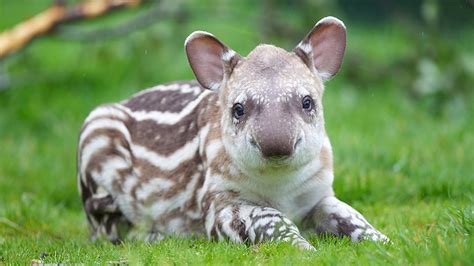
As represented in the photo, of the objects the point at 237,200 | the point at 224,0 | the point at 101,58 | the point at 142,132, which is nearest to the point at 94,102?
the point at 101,58

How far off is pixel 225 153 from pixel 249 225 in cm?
63

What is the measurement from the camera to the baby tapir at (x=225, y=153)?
268 inches

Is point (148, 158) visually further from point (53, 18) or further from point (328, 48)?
point (53, 18)

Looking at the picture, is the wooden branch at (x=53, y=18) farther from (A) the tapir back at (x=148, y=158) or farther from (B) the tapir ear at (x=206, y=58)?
(B) the tapir ear at (x=206, y=58)

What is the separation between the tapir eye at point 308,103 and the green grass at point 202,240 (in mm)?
929

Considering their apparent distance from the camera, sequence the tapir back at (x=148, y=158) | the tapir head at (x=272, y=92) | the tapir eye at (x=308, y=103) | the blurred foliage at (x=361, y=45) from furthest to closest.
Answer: the blurred foliage at (x=361, y=45) → the tapir back at (x=148, y=158) → the tapir eye at (x=308, y=103) → the tapir head at (x=272, y=92)

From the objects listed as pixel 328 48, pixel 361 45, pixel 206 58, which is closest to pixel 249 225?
pixel 206 58

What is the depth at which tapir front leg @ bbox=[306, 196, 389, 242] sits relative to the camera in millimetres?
6969

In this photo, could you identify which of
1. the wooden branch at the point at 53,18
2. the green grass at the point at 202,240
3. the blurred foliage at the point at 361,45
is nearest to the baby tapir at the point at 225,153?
the green grass at the point at 202,240

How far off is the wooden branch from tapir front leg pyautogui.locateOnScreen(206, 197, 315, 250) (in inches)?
210

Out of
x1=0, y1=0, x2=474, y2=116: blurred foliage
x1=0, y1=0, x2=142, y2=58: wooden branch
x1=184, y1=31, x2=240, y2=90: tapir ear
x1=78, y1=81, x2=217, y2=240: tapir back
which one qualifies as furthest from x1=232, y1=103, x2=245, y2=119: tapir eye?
x1=0, y1=0, x2=142, y2=58: wooden branch

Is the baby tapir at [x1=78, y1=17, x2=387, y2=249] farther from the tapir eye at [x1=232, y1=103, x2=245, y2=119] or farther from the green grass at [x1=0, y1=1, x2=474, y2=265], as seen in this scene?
the green grass at [x1=0, y1=1, x2=474, y2=265]

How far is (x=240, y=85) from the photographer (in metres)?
7.10

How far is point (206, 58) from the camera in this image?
25.0 ft
